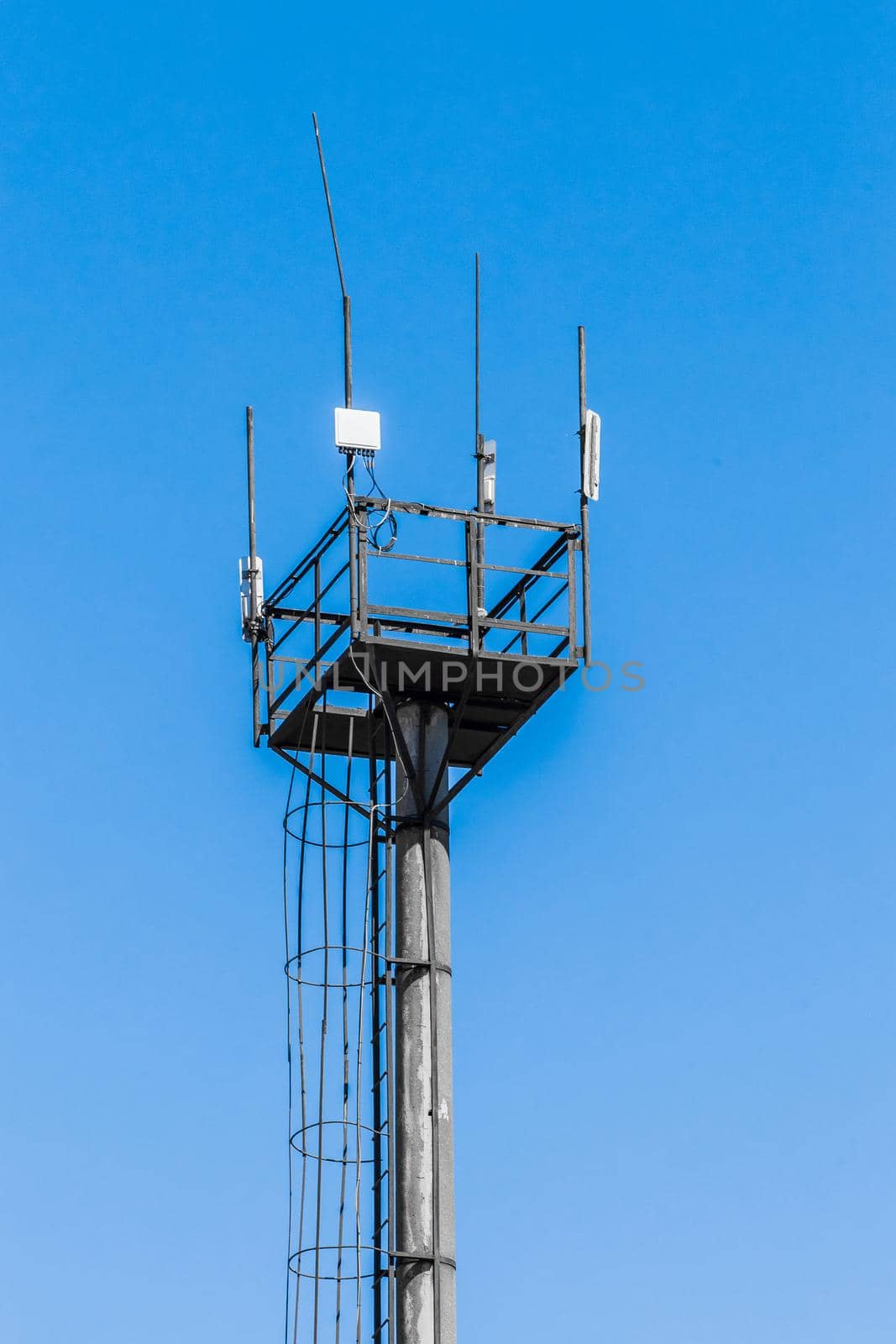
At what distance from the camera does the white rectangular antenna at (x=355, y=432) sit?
25719 millimetres

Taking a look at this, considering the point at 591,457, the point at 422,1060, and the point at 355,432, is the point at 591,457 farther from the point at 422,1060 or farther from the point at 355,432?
the point at 422,1060

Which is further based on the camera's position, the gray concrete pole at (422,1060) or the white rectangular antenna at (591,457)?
the white rectangular antenna at (591,457)

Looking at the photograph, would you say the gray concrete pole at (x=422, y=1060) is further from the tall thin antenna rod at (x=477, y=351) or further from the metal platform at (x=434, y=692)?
the tall thin antenna rod at (x=477, y=351)

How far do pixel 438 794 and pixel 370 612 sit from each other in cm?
243

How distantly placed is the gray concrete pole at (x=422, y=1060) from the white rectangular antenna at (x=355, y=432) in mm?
2957

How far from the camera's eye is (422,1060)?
25312 mm

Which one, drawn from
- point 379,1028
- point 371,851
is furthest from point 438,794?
point 379,1028

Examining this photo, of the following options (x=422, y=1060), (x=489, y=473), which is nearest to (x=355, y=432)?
(x=489, y=473)

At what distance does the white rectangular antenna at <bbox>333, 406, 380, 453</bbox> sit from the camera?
25719 mm

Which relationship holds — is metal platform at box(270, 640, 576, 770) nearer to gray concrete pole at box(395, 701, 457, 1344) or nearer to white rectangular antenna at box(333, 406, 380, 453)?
gray concrete pole at box(395, 701, 457, 1344)

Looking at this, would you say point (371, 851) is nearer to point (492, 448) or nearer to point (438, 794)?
point (438, 794)

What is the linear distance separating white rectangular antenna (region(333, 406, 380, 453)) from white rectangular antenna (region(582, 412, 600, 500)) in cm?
237

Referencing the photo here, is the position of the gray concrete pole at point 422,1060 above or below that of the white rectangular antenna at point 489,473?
below

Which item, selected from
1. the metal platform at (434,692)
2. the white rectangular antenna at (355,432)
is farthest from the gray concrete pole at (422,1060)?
the white rectangular antenna at (355,432)
